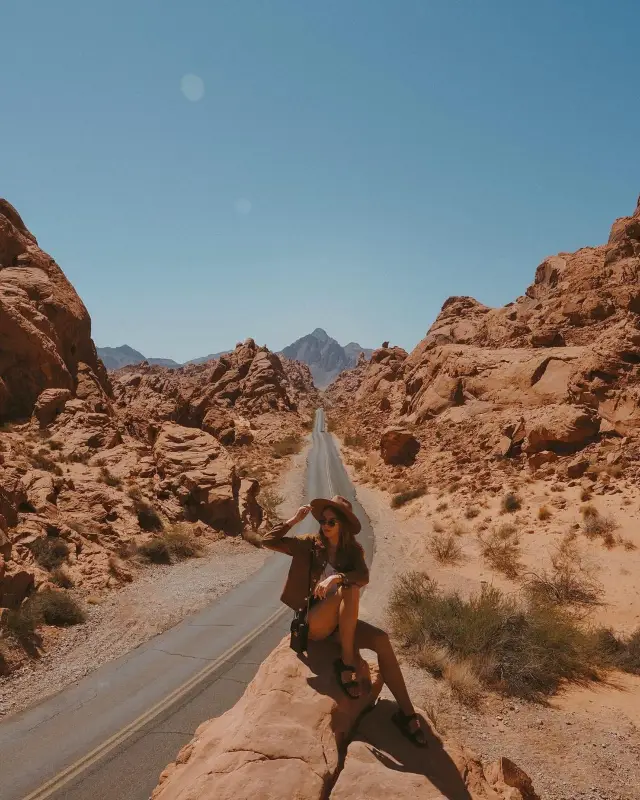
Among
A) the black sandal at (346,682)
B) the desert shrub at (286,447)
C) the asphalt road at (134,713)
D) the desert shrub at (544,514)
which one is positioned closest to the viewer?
the black sandal at (346,682)

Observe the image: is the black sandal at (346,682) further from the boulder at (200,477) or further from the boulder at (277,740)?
the boulder at (200,477)

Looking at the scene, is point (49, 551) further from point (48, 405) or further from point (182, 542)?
point (48, 405)

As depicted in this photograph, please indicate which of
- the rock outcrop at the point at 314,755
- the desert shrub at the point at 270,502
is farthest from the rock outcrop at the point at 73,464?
the rock outcrop at the point at 314,755

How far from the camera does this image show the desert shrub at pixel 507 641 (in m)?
8.12

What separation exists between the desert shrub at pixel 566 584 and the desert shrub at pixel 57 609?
10.3 meters

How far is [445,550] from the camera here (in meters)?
16.9

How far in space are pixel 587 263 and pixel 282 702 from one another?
126ft

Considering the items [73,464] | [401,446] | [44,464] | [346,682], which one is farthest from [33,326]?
[401,446]

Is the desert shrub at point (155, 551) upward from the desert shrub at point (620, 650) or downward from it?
upward

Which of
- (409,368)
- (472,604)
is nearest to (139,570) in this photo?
(472,604)

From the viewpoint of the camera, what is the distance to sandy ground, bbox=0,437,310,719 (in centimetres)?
778

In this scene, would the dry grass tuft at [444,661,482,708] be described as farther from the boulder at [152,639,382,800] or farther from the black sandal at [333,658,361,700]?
the black sandal at [333,658,361,700]

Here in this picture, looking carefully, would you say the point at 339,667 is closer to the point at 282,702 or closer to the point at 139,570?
the point at 282,702

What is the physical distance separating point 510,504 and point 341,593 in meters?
16.1
